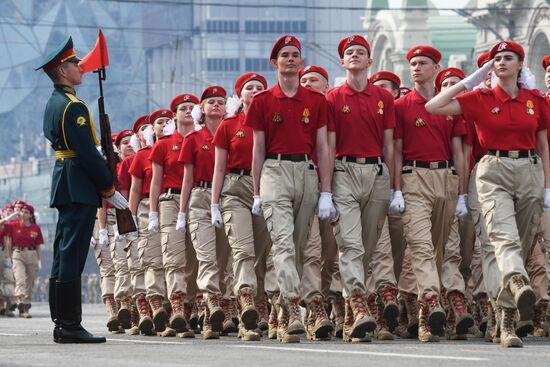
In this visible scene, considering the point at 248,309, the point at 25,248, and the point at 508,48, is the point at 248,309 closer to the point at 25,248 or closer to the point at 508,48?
the point at 508,48

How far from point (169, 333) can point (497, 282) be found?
393 centimetres

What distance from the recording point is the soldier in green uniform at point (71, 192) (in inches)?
525

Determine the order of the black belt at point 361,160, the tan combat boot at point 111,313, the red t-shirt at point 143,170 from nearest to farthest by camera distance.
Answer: the black belt at point 361,160 < the red t-shirt at point 143,170 < the tan combat boot at point 111,313

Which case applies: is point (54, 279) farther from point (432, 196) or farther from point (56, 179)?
point (432, 196)

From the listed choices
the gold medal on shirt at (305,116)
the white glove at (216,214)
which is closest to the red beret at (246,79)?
the white glove at (216,214)

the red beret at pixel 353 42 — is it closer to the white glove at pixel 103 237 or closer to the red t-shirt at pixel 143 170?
the red t-shirt at pixel 143 170

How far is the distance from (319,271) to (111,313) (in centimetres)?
434

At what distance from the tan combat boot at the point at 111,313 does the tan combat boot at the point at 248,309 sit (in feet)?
12.4

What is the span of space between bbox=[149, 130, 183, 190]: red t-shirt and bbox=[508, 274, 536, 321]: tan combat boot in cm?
478

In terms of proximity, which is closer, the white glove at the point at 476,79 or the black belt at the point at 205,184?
the white glove at the point at 476,79

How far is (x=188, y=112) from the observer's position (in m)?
16.6

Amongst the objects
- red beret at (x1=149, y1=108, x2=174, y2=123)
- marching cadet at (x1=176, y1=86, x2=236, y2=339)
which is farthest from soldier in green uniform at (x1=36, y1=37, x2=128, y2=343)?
red beret at (x1=149, y1=108, x2=174, y2=123)

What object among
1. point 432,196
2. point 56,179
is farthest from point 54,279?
point 432,196

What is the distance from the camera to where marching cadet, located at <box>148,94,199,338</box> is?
15867 millimetres
